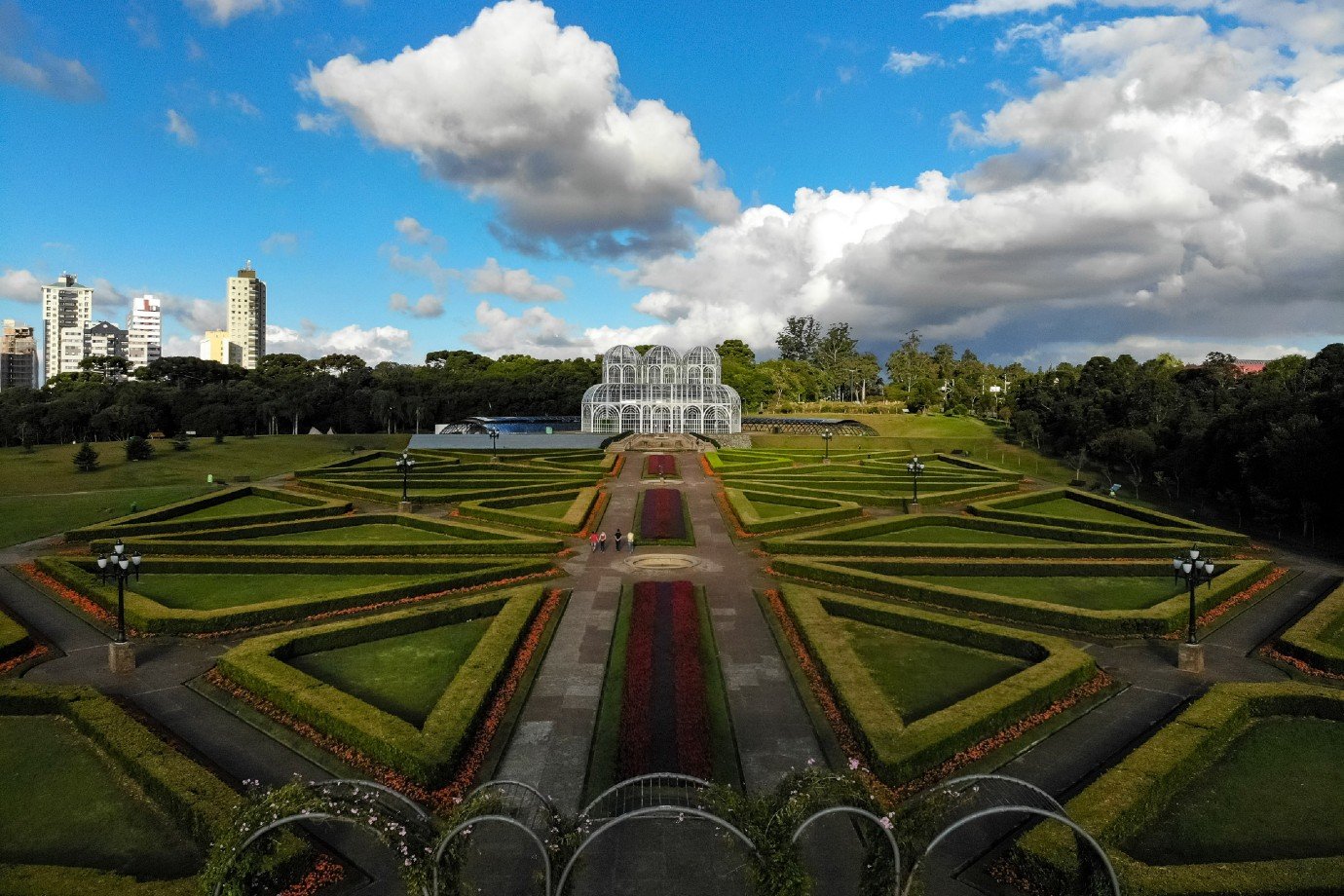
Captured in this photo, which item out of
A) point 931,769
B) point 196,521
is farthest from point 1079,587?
point 196,521

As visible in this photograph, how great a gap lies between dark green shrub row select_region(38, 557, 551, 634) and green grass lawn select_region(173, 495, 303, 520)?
10.7 meters

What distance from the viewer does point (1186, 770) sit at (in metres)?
13.6

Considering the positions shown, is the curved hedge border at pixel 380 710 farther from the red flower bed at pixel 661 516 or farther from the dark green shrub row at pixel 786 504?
the dark green shrub row at pixel 786 504

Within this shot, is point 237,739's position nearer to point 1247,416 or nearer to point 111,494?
point 111,494

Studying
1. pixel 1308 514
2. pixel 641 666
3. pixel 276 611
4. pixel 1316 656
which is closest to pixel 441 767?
pixel 641 666

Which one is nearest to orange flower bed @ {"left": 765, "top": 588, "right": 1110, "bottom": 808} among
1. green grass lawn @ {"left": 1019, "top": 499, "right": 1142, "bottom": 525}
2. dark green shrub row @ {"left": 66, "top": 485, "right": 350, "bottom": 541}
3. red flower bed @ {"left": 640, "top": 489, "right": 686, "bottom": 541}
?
red flower bed @ {"left": 640, "top": 489, "right": 686, "bottom": 541}

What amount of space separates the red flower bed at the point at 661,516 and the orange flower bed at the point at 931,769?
1434 centimetres

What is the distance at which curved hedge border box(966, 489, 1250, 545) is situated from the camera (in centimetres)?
3409

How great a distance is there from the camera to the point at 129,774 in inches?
535

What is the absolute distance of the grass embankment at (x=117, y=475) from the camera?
127 ft

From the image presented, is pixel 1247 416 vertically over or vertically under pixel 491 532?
over

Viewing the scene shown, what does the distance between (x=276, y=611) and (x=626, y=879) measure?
53.2ft

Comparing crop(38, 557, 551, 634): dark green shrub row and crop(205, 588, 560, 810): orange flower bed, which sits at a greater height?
crop(38, 557, 551, 634): dark green shrub row

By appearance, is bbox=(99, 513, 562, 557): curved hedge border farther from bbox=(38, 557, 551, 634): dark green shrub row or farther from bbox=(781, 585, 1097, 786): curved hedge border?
bbox=(781, 585, 1097, 786): curved hedge border
